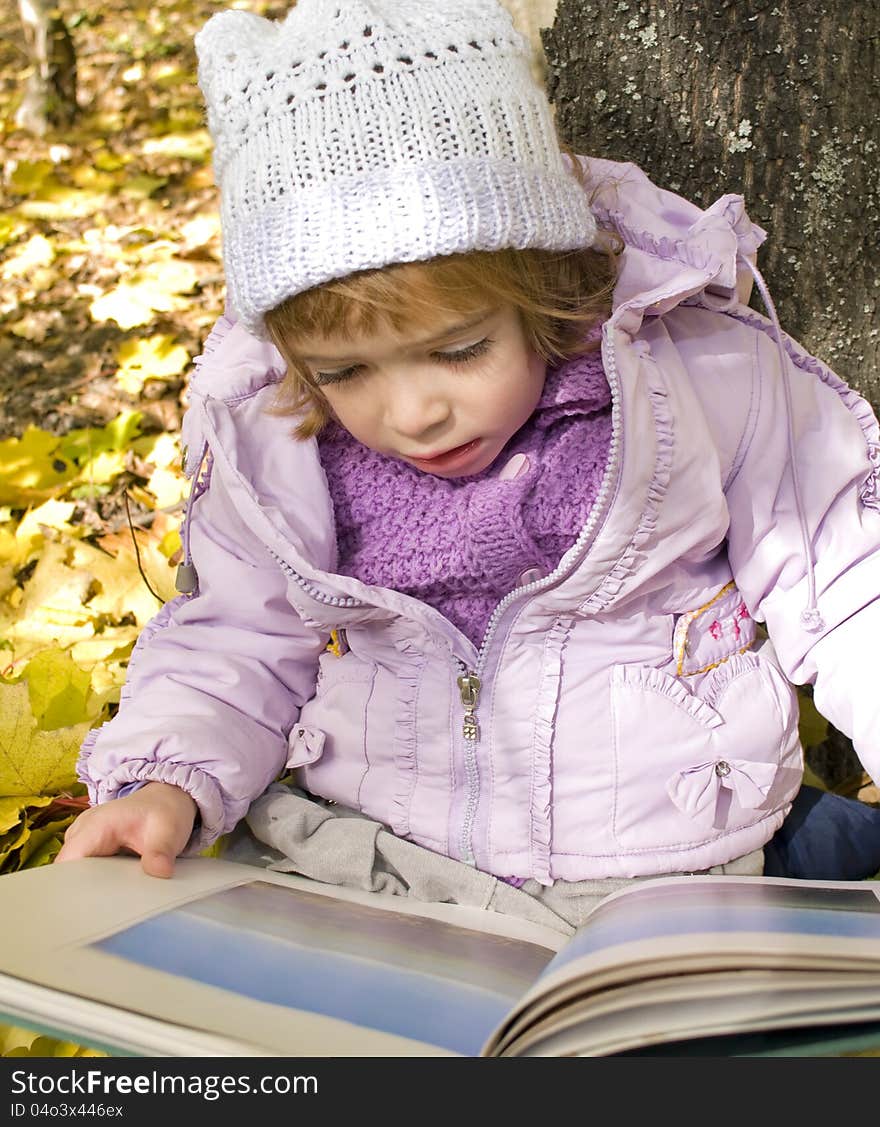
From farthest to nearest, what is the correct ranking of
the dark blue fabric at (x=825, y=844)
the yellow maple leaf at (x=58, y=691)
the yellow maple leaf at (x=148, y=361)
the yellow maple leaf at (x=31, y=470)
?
the yellow maple leaf at (x=148, y=361)
the yellow maple leaf at (x=31, y=470)
the yellow maple leaf at (x=58, y=691)
the dark blue fabric at (x=825, y=844)

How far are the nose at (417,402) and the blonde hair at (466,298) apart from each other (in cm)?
6

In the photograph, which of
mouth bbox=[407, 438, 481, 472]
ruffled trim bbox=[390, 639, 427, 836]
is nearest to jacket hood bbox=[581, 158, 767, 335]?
mouth bbox=[407, 438, 481, 472]

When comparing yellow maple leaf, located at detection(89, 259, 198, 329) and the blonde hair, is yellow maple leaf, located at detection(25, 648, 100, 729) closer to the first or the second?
the blonde hair

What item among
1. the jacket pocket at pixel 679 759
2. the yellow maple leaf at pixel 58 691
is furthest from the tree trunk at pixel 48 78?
the jacket pocket at pixel 679 759

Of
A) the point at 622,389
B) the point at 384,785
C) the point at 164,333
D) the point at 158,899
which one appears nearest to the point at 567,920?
the point at 384,785

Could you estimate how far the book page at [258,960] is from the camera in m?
0.86

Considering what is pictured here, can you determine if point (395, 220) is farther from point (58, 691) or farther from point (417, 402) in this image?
point (58, 691)

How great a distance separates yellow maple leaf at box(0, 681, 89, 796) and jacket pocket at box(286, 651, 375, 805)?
0.38m

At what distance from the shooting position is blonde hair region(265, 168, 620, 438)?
1.09m

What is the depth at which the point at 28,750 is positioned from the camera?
62.4 inches

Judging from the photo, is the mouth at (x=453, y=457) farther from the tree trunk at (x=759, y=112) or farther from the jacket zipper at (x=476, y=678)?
the tree trunk at (x=759, y=112)

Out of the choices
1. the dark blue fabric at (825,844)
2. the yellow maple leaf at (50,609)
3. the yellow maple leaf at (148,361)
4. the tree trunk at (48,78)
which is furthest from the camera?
the tree trunk at (48,78)

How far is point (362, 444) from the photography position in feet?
4.57
